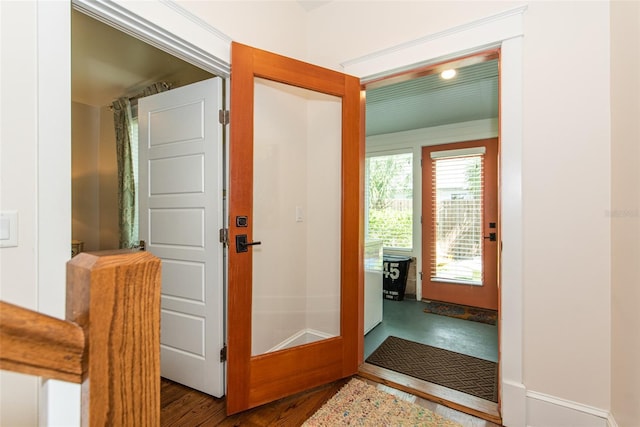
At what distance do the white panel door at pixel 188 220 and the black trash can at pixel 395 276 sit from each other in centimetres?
296

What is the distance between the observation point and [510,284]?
1682 millimetres

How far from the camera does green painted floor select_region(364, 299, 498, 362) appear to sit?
2734 millimetres

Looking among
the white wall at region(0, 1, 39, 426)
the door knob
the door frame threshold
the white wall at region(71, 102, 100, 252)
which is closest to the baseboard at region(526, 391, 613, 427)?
the door frame threshold

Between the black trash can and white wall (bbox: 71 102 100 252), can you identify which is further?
the black trash can

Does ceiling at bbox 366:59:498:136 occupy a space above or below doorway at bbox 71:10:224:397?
above

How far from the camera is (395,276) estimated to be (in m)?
4.34

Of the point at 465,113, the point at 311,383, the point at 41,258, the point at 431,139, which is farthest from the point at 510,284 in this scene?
the point at 431,139

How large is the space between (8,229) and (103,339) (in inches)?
38.8

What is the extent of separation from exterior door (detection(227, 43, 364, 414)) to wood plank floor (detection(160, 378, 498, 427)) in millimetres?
70

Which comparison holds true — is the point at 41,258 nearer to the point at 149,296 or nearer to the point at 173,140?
the point at 149,296

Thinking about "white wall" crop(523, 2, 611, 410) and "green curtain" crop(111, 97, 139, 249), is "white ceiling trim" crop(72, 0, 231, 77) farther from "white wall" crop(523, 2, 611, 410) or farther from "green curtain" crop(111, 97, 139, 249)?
"green curtain" crop(111, 97, 139, 249)

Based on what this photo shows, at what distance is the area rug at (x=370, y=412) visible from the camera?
168 cm

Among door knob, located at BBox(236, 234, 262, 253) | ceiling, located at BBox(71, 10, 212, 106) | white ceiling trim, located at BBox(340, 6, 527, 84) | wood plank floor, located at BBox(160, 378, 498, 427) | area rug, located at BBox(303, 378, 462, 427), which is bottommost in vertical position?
wood plank floor, located at BBox(160, 378, 498, 427)

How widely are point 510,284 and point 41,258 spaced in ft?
7.22
